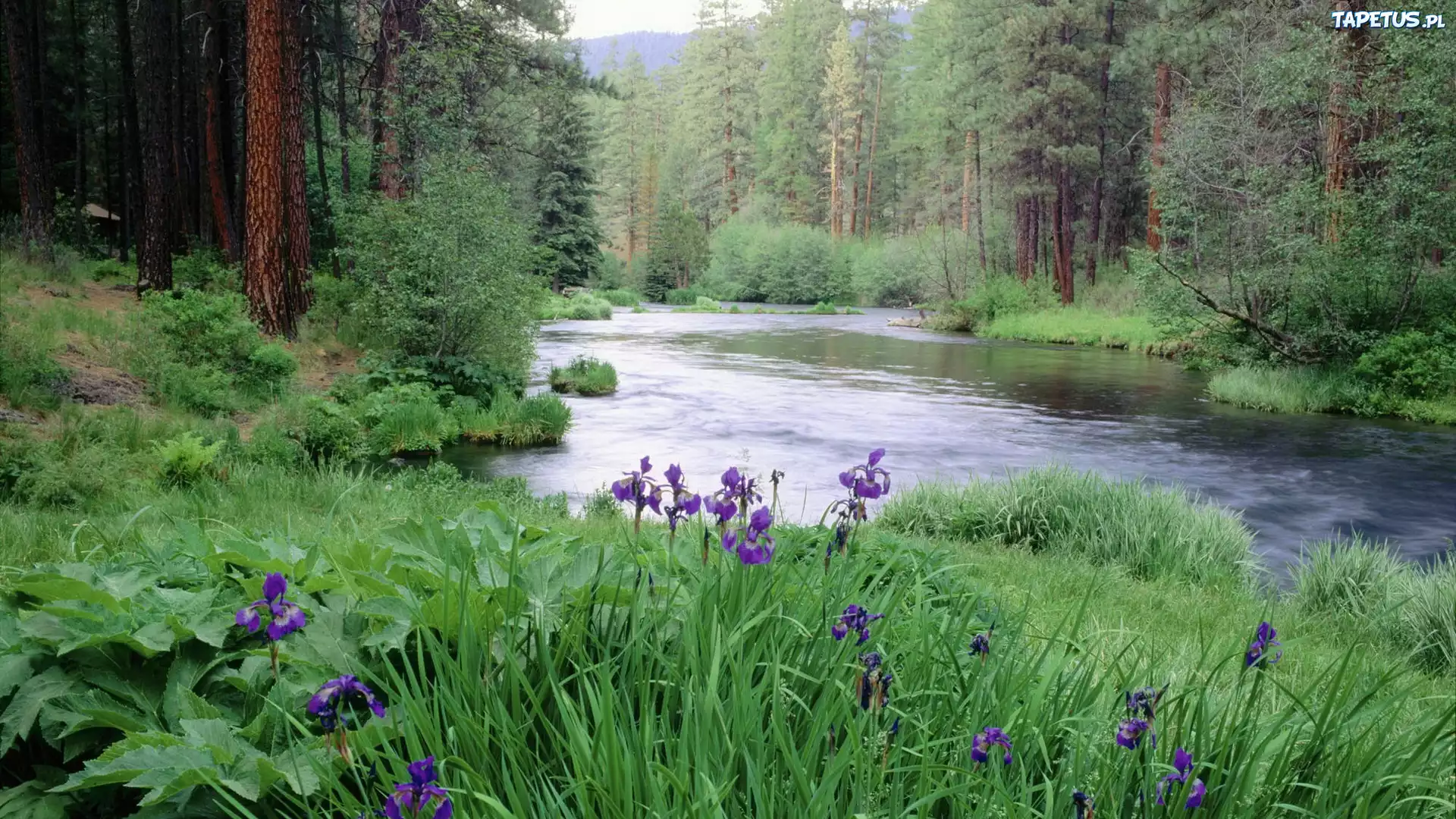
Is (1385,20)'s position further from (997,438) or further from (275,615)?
(275,615)

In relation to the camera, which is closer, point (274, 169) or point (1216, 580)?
point (1216, 580)

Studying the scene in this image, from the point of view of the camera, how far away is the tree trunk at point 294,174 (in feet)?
42.0

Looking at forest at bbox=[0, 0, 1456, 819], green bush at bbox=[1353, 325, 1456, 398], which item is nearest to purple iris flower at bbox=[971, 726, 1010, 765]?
forest at bbox=[0, 0, 1456, 819]

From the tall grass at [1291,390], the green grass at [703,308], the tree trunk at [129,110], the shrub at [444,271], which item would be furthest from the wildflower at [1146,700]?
the green grass at [703,308]

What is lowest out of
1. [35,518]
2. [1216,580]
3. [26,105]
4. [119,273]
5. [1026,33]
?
[1216,580]

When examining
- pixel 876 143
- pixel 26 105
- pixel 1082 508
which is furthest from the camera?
pixel 876 143

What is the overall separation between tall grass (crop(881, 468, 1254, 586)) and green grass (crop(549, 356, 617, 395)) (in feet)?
32.4

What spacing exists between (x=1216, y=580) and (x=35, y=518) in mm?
6704

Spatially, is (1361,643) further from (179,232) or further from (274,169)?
(179,232)

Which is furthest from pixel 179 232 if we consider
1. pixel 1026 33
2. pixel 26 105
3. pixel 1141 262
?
pixel 1026 33

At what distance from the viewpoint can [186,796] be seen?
65.1 inches

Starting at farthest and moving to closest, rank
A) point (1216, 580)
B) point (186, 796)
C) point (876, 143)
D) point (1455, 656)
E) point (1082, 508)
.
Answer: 1. point (876, 143)
2. point (1082, 508)
3. point (1216, 580)
4. point (1455, 656)
5. point (186, 796)

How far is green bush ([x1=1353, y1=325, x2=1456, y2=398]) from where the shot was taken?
548 inches

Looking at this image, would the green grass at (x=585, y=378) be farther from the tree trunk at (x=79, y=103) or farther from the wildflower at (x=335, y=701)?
the wildflower at (x=335, y=701)
